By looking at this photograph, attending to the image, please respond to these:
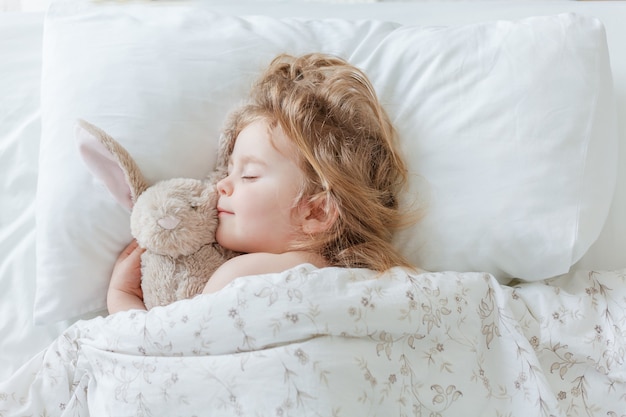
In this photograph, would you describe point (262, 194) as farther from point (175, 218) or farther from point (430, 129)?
point (430, 129)

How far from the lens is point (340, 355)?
102cm

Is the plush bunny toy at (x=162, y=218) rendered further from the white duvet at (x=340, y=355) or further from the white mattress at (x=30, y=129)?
the white mattress at (x=30, y=129)

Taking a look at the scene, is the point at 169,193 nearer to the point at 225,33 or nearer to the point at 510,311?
the point at 225,33

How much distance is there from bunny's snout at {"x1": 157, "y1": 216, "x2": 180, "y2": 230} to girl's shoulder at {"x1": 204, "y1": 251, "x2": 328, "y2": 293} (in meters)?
0.10

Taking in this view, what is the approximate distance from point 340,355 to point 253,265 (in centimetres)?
21

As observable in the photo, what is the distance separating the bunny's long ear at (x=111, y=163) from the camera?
1140 millimetres

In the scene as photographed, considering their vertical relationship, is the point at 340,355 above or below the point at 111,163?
below

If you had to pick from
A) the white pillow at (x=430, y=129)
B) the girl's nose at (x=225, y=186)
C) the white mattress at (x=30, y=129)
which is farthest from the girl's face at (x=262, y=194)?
the white mattress at (x=30, y=129)

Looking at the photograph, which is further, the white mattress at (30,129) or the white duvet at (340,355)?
the white mattress at (30,129)

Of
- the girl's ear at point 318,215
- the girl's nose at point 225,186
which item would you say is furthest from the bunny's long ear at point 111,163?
the girl's ear at point 318,215

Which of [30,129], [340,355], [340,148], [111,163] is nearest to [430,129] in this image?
[340,148]

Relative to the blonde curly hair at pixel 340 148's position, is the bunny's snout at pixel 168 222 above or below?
below

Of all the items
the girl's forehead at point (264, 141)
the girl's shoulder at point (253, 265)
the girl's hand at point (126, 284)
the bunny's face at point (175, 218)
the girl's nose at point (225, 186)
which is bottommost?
the girl's hand at point (126, 284)

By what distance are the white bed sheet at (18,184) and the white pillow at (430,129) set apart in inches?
2.4
